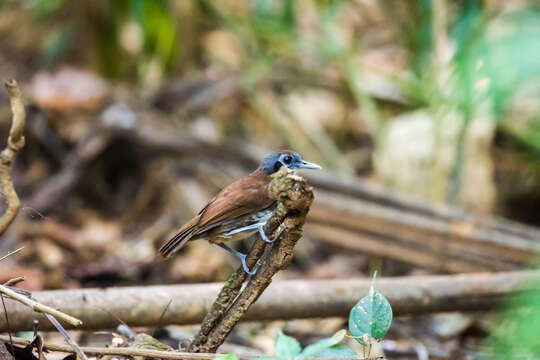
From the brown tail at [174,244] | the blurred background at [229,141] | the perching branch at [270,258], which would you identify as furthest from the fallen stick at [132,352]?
the blurred background at [229,141]

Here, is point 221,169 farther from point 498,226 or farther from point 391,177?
point 498,226

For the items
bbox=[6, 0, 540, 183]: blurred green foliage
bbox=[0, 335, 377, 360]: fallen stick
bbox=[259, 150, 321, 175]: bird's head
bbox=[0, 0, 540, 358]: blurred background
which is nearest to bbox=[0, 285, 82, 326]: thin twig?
bbox=[0, 335, 377, 360]: fallen stick

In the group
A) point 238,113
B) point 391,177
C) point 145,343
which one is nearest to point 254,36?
point 238,113

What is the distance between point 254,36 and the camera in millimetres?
6383

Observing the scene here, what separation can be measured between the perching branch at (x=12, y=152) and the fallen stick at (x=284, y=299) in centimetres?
44

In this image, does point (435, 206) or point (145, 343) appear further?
point (435, 206)

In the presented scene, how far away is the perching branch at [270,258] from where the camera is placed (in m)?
1.77

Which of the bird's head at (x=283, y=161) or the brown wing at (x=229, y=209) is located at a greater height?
the bird's head at (x=283, y=161)

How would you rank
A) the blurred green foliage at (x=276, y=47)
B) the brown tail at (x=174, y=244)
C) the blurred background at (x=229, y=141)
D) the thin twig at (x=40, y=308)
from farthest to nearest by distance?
the blurred green foliage at (x=276, y=47), the blurred background at (x=229, y=141), the brown tail at (x=174, y=244), the thin twig at (x=40, y=308)

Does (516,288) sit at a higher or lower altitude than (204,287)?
higher

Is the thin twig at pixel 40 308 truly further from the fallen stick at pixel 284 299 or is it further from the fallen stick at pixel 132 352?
the fallen stick at pixel 284 299

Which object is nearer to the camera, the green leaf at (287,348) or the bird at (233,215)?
the green leaf at (287,348)

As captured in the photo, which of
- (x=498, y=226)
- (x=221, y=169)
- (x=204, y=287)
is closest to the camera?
(x=204, y=287)

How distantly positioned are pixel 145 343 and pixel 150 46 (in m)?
4.27
